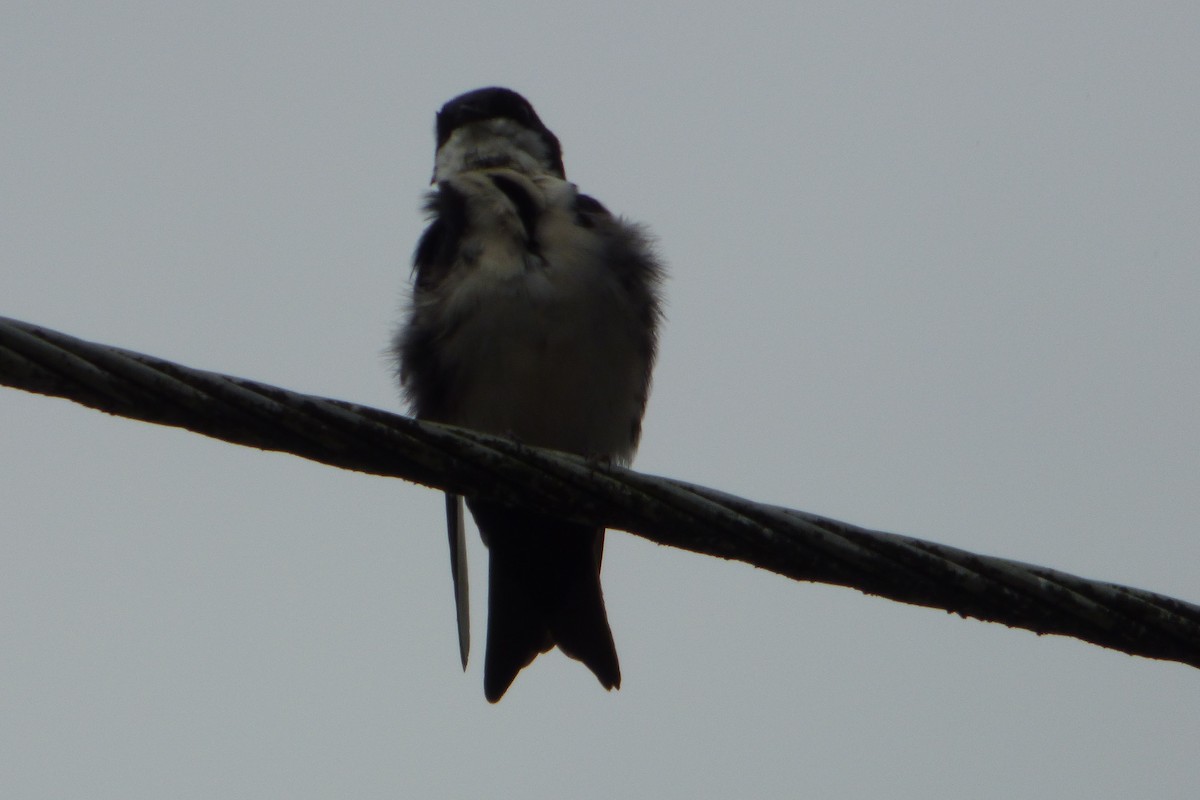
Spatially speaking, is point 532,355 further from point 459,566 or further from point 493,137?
point 493,137

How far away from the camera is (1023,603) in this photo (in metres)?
2.17

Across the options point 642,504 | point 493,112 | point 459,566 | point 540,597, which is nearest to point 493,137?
point 493,112

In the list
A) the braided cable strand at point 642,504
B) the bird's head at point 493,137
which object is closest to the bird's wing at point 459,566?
the bird's head at point 493,137

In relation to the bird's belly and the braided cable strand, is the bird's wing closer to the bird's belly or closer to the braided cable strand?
the bird's belly

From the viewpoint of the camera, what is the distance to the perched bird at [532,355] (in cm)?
388

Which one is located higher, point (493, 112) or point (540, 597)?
point (493, 112)

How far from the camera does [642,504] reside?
7.50 feet

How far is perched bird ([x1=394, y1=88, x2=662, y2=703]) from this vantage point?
388cm

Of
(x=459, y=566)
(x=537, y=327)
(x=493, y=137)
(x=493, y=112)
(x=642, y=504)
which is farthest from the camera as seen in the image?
(x=493, y=112)

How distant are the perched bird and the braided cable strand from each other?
57.2 inches

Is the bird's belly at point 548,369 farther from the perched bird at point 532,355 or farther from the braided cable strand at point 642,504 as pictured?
the braided cable strand at point 642,504

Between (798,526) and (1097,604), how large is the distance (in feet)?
1.33

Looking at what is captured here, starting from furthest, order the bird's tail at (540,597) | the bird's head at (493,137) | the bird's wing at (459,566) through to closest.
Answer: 1. the bird's head at (493,137)
2. the bird's wing at (459,566)
3. the bird's tail at (540,597)

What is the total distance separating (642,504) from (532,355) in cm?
166
